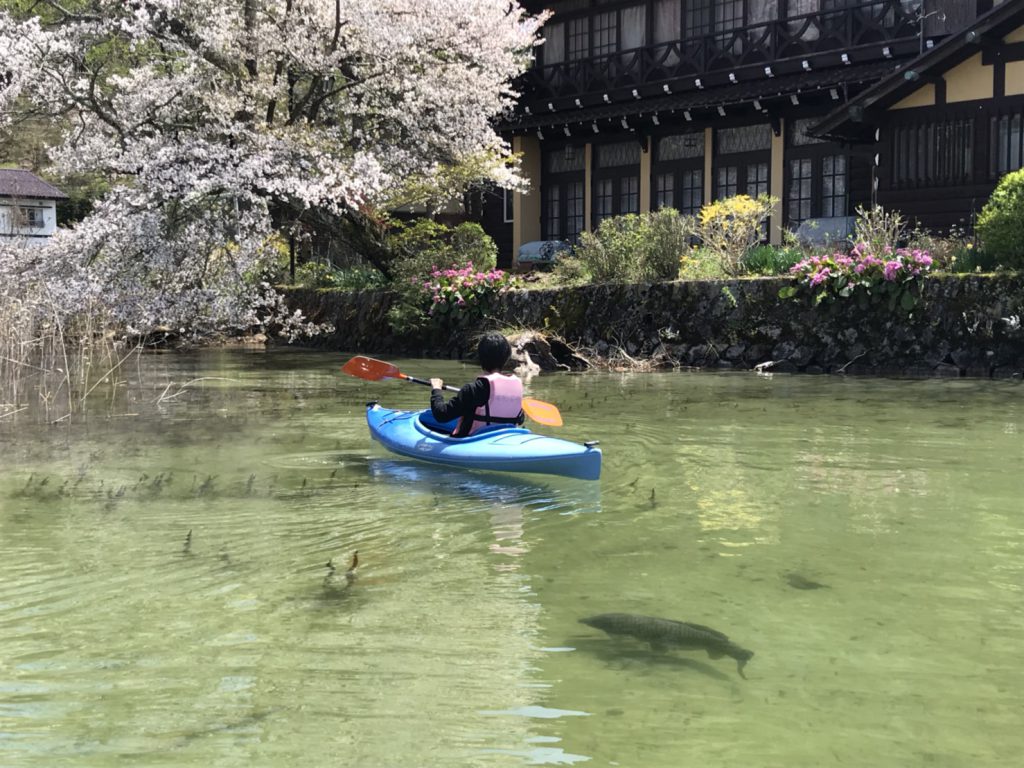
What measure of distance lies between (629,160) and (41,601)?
839 inches

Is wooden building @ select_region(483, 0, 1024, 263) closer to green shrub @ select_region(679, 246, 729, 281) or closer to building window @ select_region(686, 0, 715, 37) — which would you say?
building window @ select_region(686, 0, 715, 37)

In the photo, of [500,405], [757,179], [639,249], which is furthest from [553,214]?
[500,405]

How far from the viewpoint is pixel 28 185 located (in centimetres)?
4378

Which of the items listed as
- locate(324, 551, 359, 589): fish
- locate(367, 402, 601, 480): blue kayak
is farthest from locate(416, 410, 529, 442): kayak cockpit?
locate(324, 551, 359, 589): fish

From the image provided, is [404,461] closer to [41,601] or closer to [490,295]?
[41,601]

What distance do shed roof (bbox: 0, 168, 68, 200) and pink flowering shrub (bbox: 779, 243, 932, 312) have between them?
36.5 metres

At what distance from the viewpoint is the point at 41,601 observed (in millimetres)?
4527

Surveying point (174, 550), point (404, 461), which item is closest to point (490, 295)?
point (404, 461)

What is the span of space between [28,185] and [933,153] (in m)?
38.1

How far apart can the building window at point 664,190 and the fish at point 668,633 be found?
19.9 m

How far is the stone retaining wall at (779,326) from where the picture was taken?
14281mm

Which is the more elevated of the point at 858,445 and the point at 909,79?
the point at 909,79

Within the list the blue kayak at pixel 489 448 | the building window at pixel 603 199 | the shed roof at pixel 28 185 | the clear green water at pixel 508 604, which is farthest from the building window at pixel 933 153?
the shed roof at pixel 28 185

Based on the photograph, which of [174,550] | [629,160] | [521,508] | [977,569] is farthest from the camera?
[629,160]
